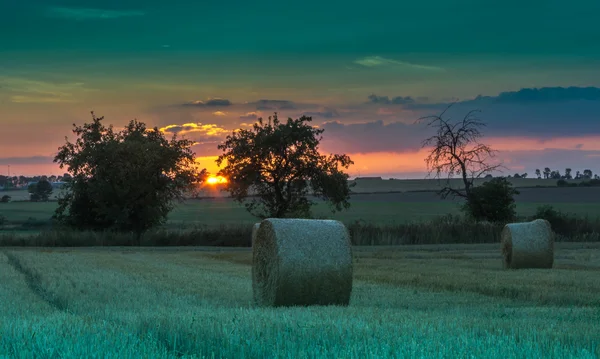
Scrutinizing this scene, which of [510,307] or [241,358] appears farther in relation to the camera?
[510,307]

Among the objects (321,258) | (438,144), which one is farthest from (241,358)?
(438,144)

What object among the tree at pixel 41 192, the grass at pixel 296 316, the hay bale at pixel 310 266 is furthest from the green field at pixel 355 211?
the hay bale at pixel 310 266

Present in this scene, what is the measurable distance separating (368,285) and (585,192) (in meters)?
86.5

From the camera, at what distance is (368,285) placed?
2008 centimetres

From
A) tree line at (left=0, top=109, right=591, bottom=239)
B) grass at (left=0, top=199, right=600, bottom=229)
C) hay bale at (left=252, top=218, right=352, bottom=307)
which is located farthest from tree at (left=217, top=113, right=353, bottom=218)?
hay bale at (left=252, top=218, right=352, bottom=307)

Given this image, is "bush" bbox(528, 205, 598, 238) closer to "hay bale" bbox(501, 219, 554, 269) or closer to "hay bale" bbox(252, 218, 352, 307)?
"hay bale" bbox(501, 219, 554, 269)

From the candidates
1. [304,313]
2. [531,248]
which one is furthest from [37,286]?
[531,248]

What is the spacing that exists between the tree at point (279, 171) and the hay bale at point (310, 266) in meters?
38.4

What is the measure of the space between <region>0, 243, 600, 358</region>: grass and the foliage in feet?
83.3

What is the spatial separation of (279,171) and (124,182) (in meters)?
11.1

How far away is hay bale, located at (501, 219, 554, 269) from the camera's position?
1016 inches

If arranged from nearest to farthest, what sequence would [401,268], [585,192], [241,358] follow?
[241,358] < [401,268] < [585,192]

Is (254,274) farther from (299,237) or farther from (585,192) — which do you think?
(585,192)

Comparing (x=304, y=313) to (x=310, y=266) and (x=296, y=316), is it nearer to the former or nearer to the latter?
(x=296, y=316)
